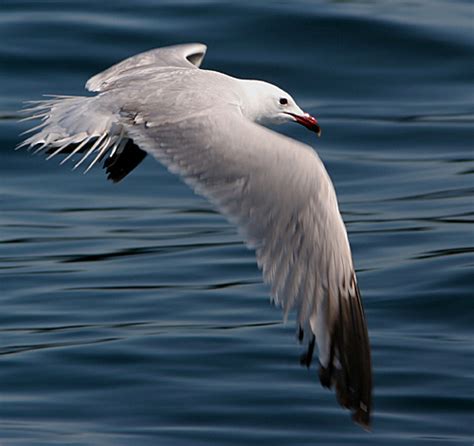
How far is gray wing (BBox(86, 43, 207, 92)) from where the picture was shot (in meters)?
8.39

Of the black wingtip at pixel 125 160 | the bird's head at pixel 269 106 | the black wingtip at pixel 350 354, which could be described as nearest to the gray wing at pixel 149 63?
the black wingtip at pixel 125 160

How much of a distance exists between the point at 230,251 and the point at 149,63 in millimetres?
2595

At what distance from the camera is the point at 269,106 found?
8.16m

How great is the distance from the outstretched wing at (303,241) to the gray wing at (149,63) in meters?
1.75

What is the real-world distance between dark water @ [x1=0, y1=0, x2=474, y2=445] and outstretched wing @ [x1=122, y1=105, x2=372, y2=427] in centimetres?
155

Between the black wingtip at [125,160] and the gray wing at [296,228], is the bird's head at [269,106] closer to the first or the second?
the black wingtip at [125,160]

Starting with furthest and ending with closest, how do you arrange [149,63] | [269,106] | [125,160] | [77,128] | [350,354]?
[149,63] < [125,160] < [269,106] < [77,128] < [350,354]

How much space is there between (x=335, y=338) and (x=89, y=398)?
2.44 m

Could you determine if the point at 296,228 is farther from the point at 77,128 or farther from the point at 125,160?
the point at 125,160

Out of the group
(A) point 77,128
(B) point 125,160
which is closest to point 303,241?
(A) point 77,128

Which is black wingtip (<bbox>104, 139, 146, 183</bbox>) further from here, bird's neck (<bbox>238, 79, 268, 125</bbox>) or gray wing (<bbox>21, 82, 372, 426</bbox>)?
gray wing (<bbox>21, 82, 372, 426</bbox>)

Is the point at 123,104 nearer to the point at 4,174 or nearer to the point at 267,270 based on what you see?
the point at 267,270

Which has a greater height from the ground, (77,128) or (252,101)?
(252,101)

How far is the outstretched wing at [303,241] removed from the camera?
250 inches
